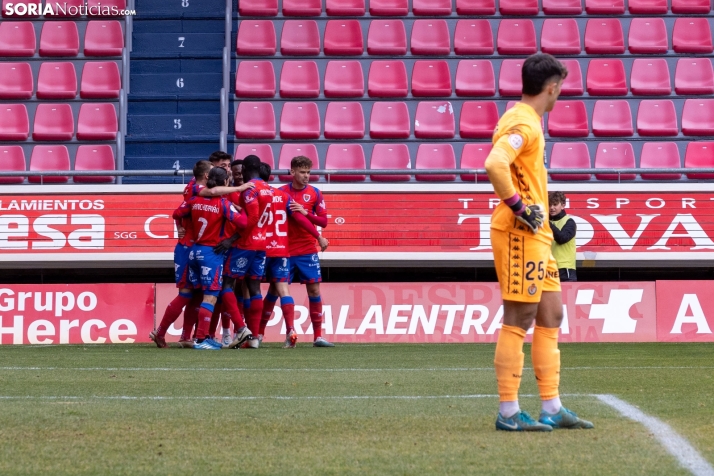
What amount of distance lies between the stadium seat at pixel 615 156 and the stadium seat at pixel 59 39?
8.41 m

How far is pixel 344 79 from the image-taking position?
650 inches

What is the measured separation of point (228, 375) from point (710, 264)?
837cm

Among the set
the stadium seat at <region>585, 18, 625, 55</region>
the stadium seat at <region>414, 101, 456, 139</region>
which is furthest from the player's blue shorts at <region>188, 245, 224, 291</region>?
the stadium seat at <region>585, 18, 625, 55</region>

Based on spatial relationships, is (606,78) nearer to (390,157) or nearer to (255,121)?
(390,157)

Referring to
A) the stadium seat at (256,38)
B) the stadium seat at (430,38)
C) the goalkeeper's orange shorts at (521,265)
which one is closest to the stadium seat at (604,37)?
the stadium seat at (430,38)

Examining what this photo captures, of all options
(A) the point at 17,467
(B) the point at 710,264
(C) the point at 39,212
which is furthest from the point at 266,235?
(A) the point at 17,467

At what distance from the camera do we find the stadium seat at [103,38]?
1686 cm

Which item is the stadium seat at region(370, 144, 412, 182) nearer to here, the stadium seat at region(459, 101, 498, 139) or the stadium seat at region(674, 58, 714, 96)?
the stadium seat at region(459, 101, 498, 139)

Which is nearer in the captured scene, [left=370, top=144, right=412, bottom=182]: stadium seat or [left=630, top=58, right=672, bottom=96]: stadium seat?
[left=370, top=144, right=412, bottom=182]: stadium seat

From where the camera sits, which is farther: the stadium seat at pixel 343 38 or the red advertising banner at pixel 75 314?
the stadium seat at pixel 343 38

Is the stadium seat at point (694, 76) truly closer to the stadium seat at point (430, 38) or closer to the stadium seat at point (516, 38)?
the stadium seat at point (516, 38)

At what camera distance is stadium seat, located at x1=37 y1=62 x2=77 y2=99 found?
53.9 feet

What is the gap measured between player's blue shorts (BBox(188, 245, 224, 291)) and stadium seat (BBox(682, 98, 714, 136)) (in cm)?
875

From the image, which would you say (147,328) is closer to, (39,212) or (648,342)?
(39,212)
